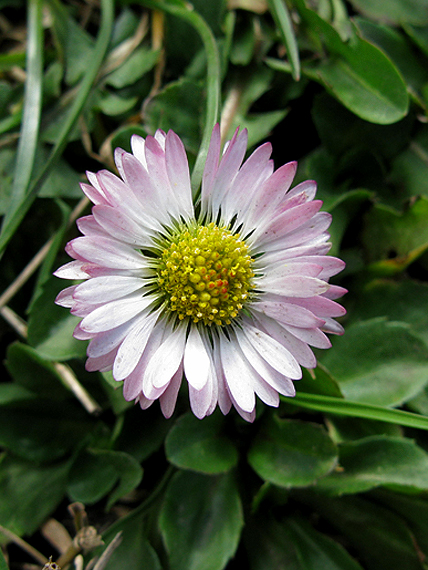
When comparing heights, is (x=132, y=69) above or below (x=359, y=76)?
above

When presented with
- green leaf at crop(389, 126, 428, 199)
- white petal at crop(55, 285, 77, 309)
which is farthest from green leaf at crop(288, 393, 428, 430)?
green leaf at crop(389, 126, 428, 199)

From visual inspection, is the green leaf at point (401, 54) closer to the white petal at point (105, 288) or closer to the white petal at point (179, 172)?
the white petal at point (179, 172)

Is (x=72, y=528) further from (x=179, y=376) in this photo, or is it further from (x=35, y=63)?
(x=35, y=63)

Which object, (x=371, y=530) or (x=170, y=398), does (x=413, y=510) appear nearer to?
(x=371, y=530)

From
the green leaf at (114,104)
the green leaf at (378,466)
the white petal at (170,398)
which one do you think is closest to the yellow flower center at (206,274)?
the white petal at (170,398)

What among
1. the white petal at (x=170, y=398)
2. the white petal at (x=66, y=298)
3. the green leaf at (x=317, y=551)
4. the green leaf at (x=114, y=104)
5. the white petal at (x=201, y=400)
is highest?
the green leaf at (x=114, y=104)

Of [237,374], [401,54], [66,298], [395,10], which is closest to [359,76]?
[401,54]
